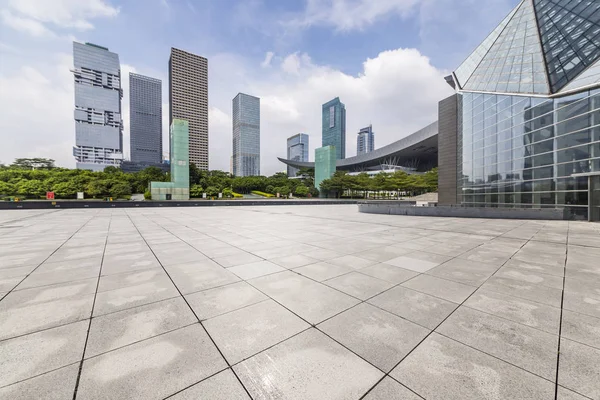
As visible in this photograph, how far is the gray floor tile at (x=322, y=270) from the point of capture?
4.89m

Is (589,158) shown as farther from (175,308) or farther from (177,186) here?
(177,186)

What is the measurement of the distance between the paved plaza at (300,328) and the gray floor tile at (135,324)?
2cm

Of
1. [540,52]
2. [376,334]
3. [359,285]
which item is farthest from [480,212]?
[540,52]

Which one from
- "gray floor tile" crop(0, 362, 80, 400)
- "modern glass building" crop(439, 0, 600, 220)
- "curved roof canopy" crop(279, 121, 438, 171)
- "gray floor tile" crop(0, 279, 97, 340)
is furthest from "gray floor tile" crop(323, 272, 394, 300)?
"curved roof canopy" crop(279, 121, 438, 171)


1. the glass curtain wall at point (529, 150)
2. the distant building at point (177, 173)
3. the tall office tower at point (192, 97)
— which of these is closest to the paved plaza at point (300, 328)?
the glass curtain wall at point (529, 150)

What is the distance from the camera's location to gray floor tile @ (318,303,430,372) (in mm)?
2475

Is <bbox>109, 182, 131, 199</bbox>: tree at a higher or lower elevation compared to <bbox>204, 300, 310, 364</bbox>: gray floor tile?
higher

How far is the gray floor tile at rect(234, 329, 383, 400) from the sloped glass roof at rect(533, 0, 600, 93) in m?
26.6

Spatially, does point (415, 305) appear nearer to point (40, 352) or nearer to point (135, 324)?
point (135, 324)

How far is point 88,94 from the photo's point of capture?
16812cm

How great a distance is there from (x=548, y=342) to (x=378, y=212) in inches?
→ 789

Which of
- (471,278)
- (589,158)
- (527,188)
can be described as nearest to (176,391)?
(471,278)

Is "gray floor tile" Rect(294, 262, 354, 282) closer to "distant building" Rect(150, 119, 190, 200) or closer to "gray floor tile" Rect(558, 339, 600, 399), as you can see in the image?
"gray floor tile" Rect(558, 339, 600, 399)

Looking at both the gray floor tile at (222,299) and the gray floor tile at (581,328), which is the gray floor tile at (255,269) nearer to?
the gray floor tile at (222,299)
